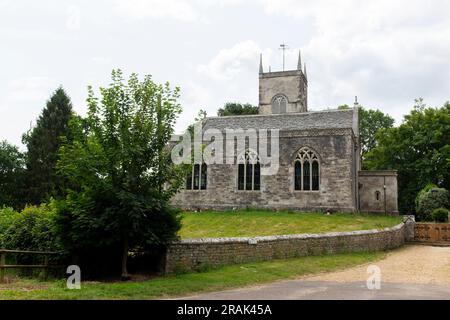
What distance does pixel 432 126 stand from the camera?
4119cm

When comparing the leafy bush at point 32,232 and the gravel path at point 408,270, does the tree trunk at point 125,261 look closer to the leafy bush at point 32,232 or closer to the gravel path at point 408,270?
the leafy bush at point 32,232

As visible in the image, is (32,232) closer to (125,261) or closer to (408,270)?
(125,261)

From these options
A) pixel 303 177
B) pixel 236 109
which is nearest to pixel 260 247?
pixel 303 177

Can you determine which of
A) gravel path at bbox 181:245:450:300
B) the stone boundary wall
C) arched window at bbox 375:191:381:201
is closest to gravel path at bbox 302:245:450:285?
gravel path at bbox 181:245:450:300

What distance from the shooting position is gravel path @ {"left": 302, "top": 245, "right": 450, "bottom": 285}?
42.4ft

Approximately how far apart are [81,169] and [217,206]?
21.2m

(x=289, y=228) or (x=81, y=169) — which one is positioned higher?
(x=81, y=169)

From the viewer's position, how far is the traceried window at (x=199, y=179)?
34.4 m

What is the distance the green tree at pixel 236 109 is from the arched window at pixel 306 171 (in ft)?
91.2

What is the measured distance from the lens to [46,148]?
40.8 metres

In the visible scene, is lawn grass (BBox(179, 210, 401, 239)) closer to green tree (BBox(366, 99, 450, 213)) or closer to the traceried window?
the traceried window

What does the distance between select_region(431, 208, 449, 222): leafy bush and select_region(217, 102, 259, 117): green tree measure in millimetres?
34057
